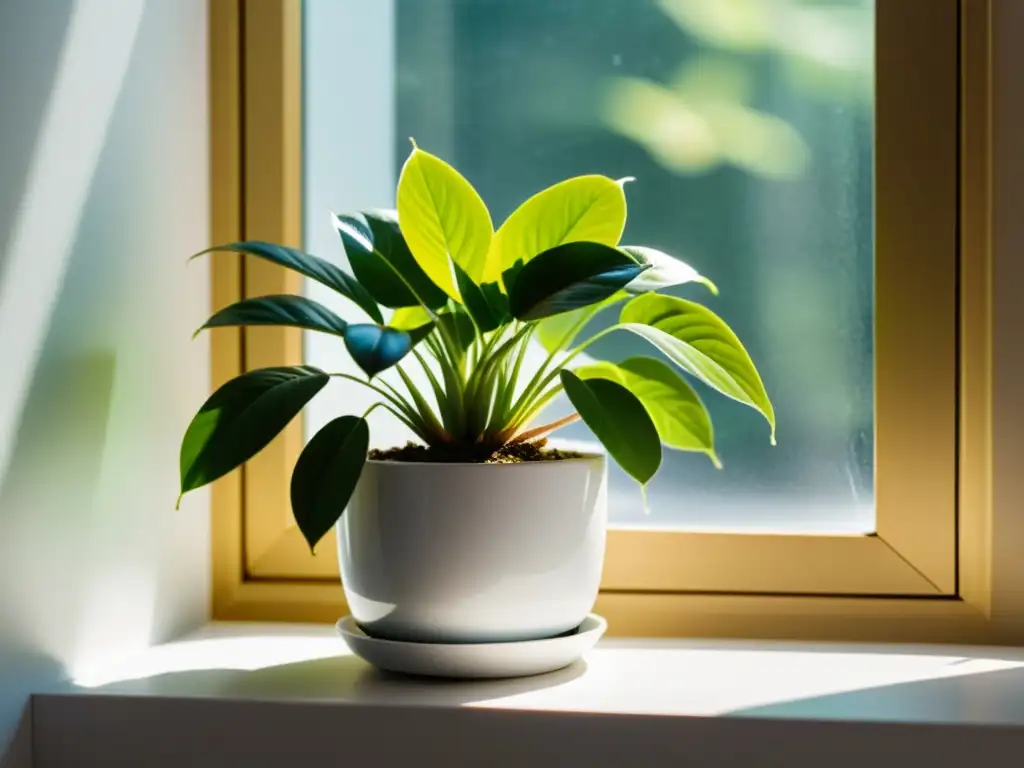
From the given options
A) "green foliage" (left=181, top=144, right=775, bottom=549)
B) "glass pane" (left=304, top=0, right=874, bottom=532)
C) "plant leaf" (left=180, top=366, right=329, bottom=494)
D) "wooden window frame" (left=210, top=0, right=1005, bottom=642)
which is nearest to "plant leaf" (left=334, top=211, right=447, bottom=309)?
"green foliage" (left=181, top=144, right=775, bottom=549)

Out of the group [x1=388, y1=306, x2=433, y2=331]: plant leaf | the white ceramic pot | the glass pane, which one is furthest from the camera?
the glass pane

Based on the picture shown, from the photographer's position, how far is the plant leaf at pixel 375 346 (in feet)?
2.37

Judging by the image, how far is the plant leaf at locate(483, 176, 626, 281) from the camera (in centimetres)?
90

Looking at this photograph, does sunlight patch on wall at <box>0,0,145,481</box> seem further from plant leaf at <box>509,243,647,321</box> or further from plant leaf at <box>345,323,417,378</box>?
plant leaf at <box>509,243,647,321</box>

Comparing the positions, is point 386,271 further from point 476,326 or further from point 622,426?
point 622,426

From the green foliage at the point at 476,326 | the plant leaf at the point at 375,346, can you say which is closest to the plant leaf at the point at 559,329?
the green foliage at the point at 476,326

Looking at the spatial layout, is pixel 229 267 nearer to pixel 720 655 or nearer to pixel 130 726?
pixel 130 726

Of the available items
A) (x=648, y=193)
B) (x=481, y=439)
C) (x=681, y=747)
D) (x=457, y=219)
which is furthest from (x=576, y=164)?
(x=681, y=747)

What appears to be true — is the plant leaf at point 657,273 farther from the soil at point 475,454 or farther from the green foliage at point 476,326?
the soil at point 475,454

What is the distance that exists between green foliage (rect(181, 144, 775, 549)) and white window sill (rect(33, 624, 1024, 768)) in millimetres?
149

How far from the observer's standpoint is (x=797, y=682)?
87 centimetres

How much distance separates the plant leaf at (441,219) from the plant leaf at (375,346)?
0.14m

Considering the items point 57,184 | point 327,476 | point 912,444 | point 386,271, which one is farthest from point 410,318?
point 912,444

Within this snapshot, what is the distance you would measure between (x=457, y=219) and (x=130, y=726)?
0.46m
